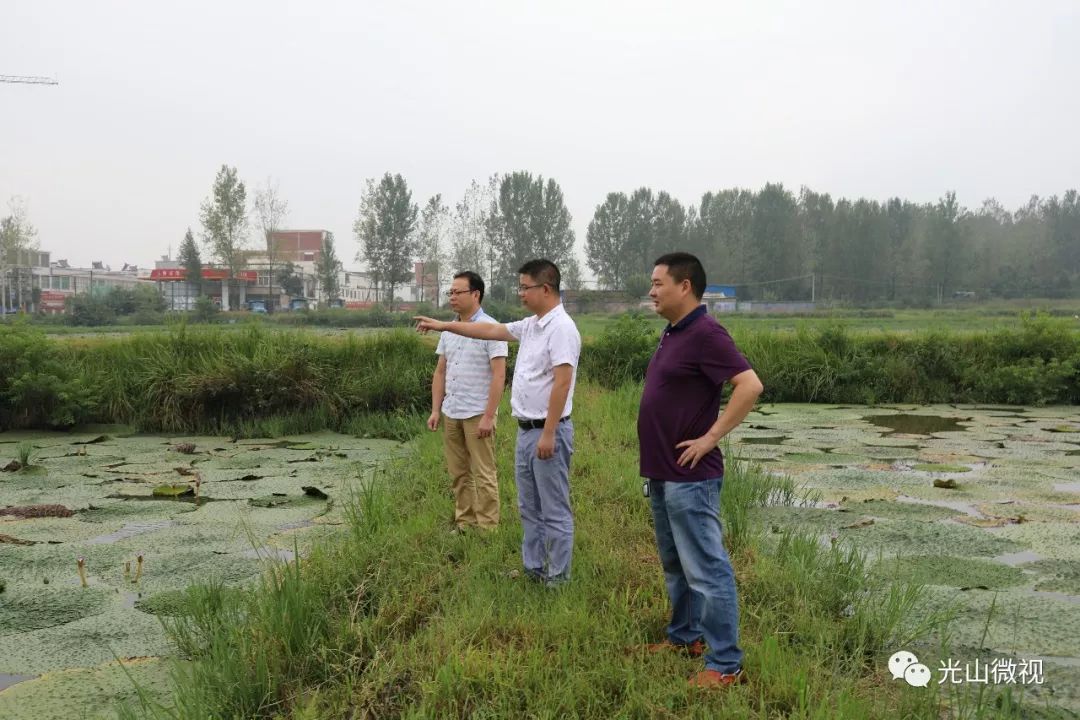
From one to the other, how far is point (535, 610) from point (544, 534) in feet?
1.89

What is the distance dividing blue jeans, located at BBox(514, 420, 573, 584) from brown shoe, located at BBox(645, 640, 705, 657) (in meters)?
0.65

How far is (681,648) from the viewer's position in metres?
2.91

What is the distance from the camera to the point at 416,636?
305 centimetres

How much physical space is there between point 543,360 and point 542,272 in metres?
0.39

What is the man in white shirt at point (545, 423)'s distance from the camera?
349cm

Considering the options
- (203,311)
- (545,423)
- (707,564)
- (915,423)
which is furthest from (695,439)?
(203,311)

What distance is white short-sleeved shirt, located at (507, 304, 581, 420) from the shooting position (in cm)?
352

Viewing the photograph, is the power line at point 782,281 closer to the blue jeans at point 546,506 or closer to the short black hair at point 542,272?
the short black hair at point 542,272

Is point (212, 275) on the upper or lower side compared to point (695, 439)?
upper

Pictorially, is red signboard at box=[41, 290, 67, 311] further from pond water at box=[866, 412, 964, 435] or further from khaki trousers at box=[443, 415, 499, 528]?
khaki trousers at box=[443, 415, 499, 528]

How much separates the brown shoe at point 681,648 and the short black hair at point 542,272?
1.54 metres

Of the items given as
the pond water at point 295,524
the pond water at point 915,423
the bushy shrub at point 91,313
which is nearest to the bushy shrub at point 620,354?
the pond water at point 295,524

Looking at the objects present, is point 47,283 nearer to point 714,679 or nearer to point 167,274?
point 167,274

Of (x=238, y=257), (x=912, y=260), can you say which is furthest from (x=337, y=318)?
(x=912, y=260)
